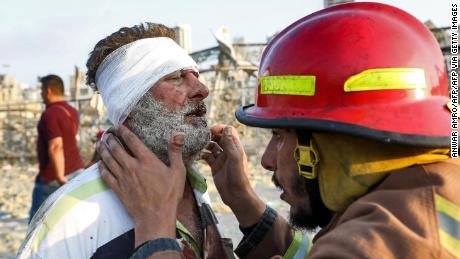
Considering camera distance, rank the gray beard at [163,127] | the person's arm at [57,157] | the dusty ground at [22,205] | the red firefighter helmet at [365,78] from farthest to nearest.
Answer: the dusty ground at [22,205] → the person's arm at [57,157] → the gray beard at [163,127] → the red firefighter helmet at [365,78]

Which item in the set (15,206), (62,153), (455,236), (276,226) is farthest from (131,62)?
(15,206)

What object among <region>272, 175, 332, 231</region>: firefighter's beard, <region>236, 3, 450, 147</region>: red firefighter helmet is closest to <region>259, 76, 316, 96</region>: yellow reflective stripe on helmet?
<region>236, 3, 450, 147</region>: red firefighter helmet

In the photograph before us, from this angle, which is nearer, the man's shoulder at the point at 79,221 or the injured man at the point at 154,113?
the man's shoulder at the point at 79,221

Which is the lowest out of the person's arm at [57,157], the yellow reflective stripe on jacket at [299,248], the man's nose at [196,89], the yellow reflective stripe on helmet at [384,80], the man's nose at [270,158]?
the person's arm at [57,157]

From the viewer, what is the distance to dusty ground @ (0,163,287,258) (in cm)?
743

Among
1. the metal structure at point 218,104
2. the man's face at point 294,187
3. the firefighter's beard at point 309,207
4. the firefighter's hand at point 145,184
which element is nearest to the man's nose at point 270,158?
the man's face at point 294,187

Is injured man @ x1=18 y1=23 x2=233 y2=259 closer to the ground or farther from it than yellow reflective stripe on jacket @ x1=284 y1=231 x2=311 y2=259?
farther from it

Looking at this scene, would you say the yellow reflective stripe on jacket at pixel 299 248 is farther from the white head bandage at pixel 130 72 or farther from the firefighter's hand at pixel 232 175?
the white head bandage at pixel 130 72

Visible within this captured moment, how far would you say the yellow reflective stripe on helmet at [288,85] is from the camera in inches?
73.3

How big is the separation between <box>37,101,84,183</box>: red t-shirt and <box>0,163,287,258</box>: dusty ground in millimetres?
1480

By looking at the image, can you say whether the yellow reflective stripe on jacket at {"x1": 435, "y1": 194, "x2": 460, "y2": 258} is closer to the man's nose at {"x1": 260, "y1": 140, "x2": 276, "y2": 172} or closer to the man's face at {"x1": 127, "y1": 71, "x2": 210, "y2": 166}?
the man's nose at {"x1": 260, "y1": 140, "x2": 276, "y2": 172}

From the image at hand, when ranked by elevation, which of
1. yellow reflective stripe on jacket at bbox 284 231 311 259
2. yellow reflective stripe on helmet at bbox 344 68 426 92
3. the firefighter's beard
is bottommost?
yellow reflective stripe on jacket at bbox 284 231 311 259

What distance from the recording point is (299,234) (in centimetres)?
256

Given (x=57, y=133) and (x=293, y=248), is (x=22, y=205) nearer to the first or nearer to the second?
(x=57, y=133)
